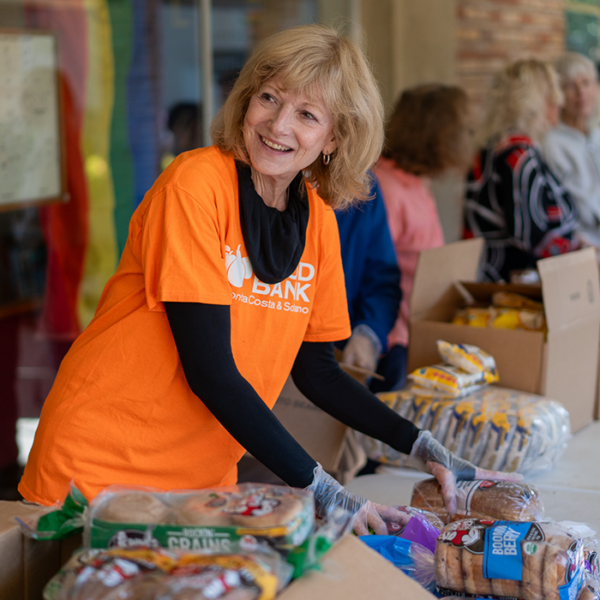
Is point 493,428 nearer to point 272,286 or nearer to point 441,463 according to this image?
point 441,463

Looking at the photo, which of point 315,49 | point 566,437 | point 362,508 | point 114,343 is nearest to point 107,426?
point 114,343

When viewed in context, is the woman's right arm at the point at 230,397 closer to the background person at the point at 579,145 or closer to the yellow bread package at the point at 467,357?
the yellow bread package at the point at 467,357

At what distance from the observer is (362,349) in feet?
6.91

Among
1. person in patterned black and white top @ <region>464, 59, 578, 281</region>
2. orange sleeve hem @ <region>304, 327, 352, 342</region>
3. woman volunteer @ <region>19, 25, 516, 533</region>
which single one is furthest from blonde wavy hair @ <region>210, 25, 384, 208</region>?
person in patterned black and white top @ <region>464, 59, 578, 281</region>

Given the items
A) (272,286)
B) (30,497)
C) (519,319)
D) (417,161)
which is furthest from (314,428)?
(417,161)

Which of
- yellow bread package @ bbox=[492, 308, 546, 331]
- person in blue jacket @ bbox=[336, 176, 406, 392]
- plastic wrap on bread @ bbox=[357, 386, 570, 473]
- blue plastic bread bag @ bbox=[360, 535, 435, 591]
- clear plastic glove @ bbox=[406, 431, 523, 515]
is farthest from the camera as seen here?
person in blue jacket @ bbox=[336, 176, 406, 392]

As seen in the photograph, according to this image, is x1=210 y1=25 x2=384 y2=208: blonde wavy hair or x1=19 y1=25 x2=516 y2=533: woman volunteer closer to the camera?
x1=19 y1=25 x2=516 y2=533: woman volunteer

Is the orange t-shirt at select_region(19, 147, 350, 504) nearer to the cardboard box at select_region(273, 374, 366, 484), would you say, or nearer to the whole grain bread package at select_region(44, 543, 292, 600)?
the whole grain bread package at select_region(44, 543, 292, 600)

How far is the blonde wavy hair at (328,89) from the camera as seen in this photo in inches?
47.9

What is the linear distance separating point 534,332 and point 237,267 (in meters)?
1.02

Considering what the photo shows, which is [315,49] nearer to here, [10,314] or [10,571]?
[10,571]

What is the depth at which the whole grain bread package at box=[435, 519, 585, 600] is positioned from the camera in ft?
3.17

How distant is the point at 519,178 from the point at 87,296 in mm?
1902

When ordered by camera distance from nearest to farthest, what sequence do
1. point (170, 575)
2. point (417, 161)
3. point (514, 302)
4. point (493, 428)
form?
point (170, 575) < point (493, 428) < point (514, 302) < point (417, 161)
